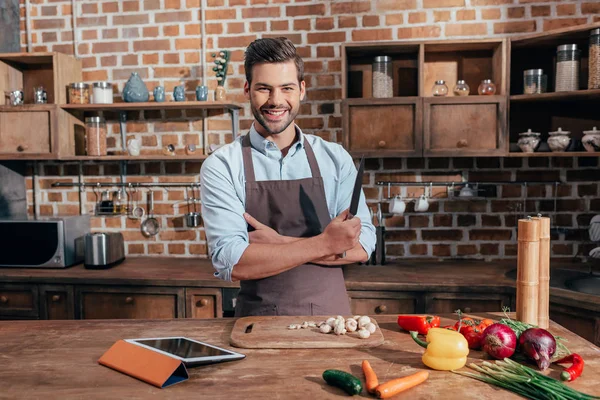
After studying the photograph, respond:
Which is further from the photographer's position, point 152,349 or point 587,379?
point 152,349

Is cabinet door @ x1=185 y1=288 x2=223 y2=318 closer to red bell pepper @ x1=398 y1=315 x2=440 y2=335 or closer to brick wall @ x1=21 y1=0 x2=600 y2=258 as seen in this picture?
brick wall @ x1=21 y1=0 x2=600 y2=258

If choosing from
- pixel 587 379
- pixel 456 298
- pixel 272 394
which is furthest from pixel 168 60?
pixel 587 379

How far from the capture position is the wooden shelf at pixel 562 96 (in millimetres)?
2752

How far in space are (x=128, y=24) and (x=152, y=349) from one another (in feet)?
9.00

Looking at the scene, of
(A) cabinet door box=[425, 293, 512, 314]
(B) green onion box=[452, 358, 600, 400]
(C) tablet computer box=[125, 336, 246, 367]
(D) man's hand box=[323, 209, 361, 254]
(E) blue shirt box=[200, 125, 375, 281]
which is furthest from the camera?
(A) cabinet door box=[425, 293, 512, 314]

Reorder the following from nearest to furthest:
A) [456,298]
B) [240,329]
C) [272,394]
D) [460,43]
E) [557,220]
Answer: [272,394] → [240,329] → [456,298] → [460,43] → [557,220]

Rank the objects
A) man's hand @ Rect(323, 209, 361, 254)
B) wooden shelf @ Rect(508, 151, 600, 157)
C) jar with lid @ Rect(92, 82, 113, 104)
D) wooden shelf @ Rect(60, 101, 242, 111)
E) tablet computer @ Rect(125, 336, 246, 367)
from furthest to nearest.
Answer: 1. jar with lid @ Rect(92, 82, 113, 104)
2. wooden shelf @ Rect(60, 101, 242, 111)
3. wooden shelf @ Rect(508, 151, 600, 157)
4. man's hand @ Rect(323, 209, 361, 254)
5. tablet computer @ Rect(125, 336, 246, 367)

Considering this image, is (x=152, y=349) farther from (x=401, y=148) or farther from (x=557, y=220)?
(x=557, y=220)

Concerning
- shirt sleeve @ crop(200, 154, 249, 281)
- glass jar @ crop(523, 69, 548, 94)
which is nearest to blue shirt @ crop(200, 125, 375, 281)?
shirt sleeve @ crop(200, 154, 249, 281)

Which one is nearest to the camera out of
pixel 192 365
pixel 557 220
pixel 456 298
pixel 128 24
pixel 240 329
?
pixel 192 365

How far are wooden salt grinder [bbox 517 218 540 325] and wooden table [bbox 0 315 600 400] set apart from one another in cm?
11

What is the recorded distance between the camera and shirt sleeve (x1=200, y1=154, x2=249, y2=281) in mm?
1757

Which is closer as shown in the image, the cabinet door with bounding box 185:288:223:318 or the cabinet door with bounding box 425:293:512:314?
the cabinet door with bounding box 425:293:512:314

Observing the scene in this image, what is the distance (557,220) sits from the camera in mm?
3252
